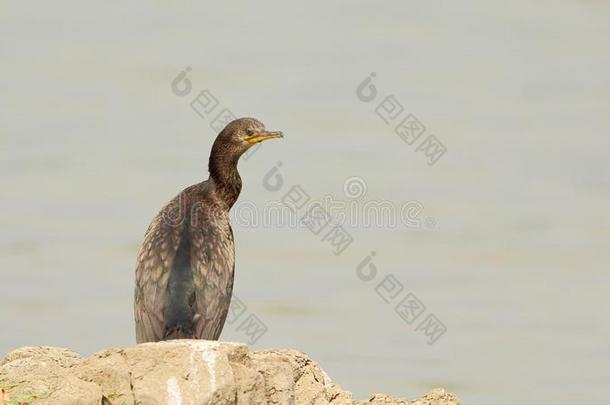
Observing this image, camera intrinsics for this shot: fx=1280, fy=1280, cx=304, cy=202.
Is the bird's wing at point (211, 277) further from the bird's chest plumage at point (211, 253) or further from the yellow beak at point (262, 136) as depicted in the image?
the yellow beak at point (262, 136)

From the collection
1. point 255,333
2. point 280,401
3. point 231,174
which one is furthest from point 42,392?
point 255,333

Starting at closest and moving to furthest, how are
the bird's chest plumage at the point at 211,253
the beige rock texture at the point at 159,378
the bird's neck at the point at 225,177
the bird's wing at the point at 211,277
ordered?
the beige rock texture at the point at 159,378, the bird's wing at the point at 211,277, the bird's chest plumage at the point at 211,253, the bird's neck at the point at 225,177

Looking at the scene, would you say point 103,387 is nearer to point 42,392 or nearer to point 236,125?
point 42,392

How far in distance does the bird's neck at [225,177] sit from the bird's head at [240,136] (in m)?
0.07

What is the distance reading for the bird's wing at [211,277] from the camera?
33.4 ft

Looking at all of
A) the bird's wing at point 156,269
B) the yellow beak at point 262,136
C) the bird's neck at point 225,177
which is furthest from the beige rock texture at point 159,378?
the yellow beak at point 262,136

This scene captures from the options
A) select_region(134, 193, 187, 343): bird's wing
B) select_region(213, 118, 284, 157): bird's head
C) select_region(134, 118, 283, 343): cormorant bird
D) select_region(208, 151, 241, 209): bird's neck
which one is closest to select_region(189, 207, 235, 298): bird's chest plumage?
select_region(134, 118, 283, 343): cormorant bird

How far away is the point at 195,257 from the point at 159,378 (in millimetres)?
3423

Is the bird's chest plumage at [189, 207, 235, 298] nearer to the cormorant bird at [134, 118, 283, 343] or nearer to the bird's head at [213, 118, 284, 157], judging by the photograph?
the cormorant bird at [134, 118, 283, 343]

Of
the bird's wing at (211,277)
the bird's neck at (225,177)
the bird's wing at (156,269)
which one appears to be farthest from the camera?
the bird's neck at (225,177)

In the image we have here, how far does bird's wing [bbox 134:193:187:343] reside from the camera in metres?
10.1

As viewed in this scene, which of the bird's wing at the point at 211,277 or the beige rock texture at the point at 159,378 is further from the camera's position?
the bird's wing at the point at 211,277

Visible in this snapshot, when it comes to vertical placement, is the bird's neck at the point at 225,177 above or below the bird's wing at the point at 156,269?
above

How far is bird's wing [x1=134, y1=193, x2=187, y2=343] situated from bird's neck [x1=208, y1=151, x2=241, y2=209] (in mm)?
605
